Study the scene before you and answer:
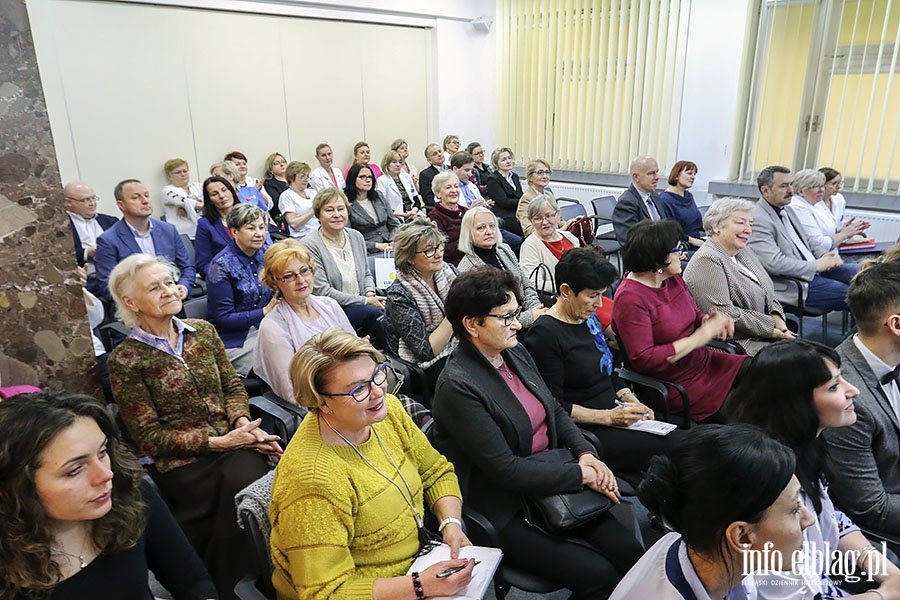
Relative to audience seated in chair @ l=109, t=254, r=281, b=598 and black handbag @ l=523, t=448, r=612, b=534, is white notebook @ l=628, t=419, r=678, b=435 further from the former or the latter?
audience seated in chair @ l=109, t=254, r=281, b=598

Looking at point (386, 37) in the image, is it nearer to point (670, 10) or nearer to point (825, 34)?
point (670, 10)

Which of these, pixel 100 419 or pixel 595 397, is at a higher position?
pixel 100 419

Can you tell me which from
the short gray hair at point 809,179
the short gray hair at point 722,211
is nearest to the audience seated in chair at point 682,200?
the short gray hair at point 809,179

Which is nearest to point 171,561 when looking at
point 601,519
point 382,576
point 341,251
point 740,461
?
point 382,576

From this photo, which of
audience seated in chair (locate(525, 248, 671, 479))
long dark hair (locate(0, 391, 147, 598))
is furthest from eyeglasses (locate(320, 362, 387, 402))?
audience seated in chair (locate(525, 248, 671, 479))

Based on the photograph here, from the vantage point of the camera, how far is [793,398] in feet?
5.51

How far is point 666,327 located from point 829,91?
5.07 meters

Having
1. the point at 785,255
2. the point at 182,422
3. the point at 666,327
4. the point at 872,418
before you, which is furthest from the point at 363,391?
the point at 785,255

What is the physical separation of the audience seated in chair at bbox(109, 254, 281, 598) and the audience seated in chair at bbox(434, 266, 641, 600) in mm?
771

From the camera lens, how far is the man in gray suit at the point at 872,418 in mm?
1780

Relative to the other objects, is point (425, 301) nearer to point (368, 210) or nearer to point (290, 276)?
point (290, 276)

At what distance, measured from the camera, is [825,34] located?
19.7 ft

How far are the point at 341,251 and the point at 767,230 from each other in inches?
114

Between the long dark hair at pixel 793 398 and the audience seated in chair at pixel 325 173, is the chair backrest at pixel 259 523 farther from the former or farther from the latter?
the audience seated in chair at pixel 325 173
